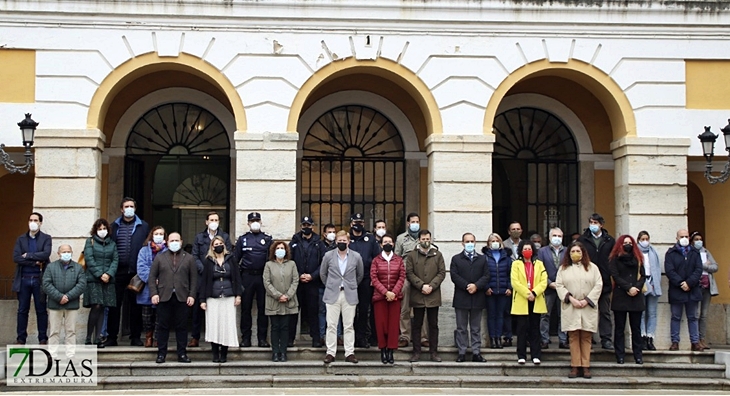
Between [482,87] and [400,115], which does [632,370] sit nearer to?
[482,87]

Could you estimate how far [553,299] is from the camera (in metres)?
11.0

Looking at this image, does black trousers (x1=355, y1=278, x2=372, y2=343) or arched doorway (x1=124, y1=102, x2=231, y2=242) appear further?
arched doorway (x1=124, y1=102, x2=231, y2=242)

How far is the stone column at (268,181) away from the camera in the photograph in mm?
11289

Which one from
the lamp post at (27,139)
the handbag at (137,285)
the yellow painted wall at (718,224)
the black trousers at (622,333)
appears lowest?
the black trousers at (622,333)

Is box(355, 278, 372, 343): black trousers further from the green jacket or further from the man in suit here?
the green jacket

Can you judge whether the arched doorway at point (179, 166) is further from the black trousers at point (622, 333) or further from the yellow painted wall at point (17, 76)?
the black trousers at point (622, 333)

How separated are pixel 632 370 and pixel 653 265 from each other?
154 cm

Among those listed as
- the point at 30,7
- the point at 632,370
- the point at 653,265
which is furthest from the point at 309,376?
the point at 30,7

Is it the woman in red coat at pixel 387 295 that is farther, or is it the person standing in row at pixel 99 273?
the person standing in row at pixel 99 273

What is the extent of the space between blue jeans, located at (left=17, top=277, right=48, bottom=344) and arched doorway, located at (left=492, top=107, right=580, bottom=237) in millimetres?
7490

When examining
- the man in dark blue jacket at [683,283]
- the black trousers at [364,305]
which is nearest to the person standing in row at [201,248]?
the black trousers at [364,305]

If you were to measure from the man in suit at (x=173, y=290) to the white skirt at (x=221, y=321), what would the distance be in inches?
10.9

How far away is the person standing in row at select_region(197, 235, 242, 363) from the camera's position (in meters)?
10.1

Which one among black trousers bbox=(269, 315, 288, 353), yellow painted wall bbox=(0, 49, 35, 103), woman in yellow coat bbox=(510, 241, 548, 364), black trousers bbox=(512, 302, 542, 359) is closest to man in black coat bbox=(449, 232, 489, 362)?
woman in yellow coat bbox=(510, 241, 548, 364)
